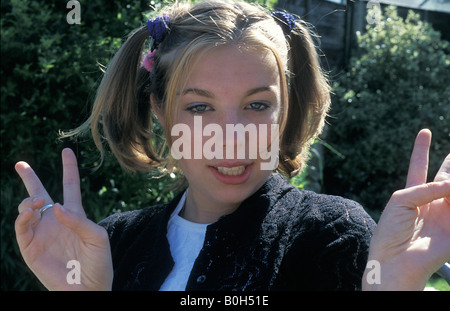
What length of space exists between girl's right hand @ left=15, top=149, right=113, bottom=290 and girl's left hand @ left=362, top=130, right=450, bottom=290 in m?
0.67

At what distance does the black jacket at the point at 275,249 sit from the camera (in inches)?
63.7

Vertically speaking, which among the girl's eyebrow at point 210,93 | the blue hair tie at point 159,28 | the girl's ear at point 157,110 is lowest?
the girl's ear at point 157,110

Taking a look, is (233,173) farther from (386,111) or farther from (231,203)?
(386,111)

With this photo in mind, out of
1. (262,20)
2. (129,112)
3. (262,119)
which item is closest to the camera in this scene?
(262,119)

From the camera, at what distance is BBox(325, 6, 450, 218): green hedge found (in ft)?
19.9

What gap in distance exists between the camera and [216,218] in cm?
199

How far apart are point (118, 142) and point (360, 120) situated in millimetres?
4276

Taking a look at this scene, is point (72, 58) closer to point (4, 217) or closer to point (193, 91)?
point (4, 217)

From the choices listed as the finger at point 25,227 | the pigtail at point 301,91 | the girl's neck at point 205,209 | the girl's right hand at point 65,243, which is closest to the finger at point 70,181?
the girl's right hand at point 65,243

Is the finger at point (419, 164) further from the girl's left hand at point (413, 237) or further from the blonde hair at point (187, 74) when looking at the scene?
the blonde hair at point (187, 74)

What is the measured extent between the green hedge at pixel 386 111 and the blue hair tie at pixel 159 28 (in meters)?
4.07

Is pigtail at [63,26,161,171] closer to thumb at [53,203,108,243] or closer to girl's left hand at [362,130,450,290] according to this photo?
thumb at [53,203,108,243]

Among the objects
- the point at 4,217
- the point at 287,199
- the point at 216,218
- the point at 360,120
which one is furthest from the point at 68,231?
the point at 360,120
